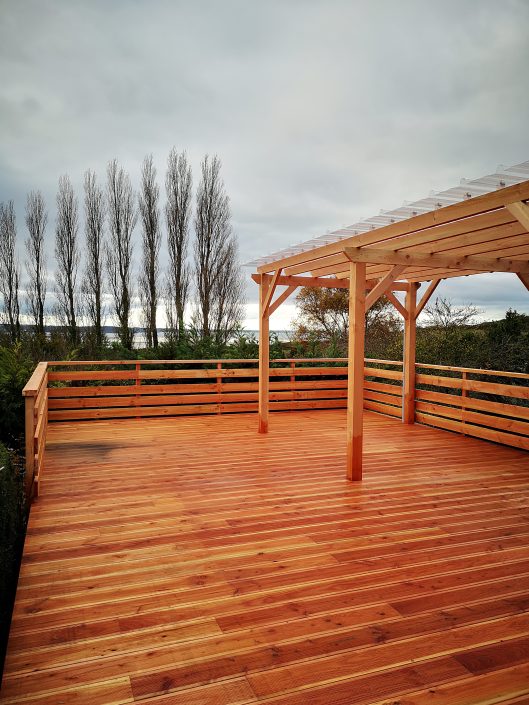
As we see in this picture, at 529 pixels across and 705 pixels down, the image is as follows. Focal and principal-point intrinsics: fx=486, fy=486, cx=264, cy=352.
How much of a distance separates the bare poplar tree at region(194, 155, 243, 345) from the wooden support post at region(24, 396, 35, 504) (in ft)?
28.8

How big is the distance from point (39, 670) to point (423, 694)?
1.42m

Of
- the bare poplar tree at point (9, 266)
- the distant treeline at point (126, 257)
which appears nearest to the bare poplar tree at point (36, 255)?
the distant treeline at point (126, 257)

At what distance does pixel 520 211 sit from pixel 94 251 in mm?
11930

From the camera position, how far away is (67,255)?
13133mm

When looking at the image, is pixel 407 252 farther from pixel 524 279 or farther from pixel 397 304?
pixel 397 304

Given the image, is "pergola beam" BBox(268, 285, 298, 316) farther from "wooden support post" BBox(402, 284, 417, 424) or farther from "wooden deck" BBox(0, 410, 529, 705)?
"wooden deck" BBox(0, 410, 529, 705)

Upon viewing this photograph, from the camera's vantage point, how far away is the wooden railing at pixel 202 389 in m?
7.52

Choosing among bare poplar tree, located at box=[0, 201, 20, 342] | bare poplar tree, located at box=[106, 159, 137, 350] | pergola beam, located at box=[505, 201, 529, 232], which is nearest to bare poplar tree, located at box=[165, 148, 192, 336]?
bare poplar tree, located at box=[106, 159, 137, 350]

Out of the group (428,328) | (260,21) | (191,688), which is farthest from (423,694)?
(428,328)

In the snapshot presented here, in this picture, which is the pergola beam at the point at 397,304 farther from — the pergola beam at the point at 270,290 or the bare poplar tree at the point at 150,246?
the bare poplar tree at the point at 150,246

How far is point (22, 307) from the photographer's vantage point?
12852mm

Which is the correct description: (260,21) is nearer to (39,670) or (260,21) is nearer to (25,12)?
(25,12)

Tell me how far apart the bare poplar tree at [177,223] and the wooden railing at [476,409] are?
7217 millimetres

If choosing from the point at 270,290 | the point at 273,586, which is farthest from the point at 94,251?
the point at 273,586
